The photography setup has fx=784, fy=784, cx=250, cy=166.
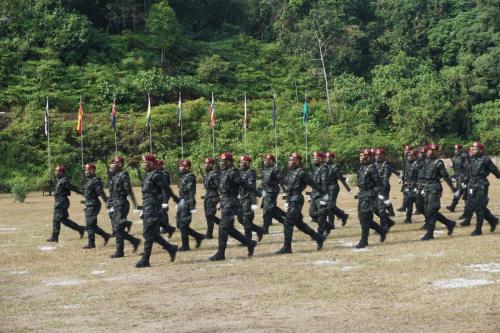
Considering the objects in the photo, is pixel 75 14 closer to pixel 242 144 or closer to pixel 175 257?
pixel 242 144

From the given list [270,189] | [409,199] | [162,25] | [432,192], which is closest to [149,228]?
[270,189]

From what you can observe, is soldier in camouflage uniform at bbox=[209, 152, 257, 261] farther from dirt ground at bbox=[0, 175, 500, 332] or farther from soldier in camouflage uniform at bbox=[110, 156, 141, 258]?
soldier in camouflage uniform at bbox=[110, 156, 141, 258]

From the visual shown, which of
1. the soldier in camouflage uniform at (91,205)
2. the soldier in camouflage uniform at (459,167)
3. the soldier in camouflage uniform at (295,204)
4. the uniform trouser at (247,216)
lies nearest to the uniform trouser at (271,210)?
the uniform trouser at (247,216)

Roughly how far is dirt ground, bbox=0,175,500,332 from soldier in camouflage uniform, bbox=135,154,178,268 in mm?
330

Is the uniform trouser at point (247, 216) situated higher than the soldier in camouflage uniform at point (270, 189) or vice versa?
the soldier in camouflage uniform at point (270, 189)

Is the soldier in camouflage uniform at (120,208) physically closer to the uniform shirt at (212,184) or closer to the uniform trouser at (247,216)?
the uniform shirt at (212,184)

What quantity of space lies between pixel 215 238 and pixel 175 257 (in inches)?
132

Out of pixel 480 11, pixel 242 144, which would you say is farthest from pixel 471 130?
pixel 242 144

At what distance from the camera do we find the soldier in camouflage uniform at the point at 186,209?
1717cm

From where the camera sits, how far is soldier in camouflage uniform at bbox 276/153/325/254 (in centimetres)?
1605

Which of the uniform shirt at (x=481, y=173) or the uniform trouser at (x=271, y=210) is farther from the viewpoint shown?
the uniform shirt at (x=481, y=173)

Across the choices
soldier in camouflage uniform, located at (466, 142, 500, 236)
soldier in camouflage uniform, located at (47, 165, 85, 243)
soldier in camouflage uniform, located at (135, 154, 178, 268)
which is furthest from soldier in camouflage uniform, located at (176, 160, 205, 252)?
soldier in camouflage uniform, located at (466, 142, 500, 236)

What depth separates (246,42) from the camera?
222ft

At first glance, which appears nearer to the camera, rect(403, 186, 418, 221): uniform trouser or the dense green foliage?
rect(403, 186, 418, 221): uniform trouser
